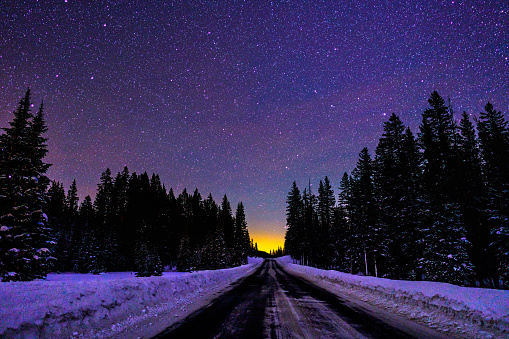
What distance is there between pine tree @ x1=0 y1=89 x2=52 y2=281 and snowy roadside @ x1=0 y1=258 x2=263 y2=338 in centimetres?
1417

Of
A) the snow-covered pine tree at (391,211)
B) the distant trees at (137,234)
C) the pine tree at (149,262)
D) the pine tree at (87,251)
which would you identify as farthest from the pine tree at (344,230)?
the pine tree at (87,251)

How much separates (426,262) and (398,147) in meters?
13.3

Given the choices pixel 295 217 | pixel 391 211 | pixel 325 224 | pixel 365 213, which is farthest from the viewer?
pixel 295 217

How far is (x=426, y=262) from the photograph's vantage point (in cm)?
1883

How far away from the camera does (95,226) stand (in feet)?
150

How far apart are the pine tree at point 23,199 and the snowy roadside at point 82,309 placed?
14171 millimetres

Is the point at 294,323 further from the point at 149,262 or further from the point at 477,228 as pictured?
the point at 149,262

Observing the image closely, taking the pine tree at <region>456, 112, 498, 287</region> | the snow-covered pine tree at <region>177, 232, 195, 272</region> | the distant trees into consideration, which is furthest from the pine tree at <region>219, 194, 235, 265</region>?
the pine tree at <region>456, 112, 498, 287</region>

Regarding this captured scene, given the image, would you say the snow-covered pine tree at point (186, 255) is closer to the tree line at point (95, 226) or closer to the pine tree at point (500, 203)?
the tree line at point (95, 226)

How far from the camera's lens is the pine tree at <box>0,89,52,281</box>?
622 inches

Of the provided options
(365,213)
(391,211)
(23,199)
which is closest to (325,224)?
(365,213)

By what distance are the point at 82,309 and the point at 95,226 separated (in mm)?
49405

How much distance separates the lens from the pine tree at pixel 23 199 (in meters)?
15.8

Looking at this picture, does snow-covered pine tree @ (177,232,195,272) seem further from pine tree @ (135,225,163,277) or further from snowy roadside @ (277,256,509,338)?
snowy roadside @ (277,256,509,338)
